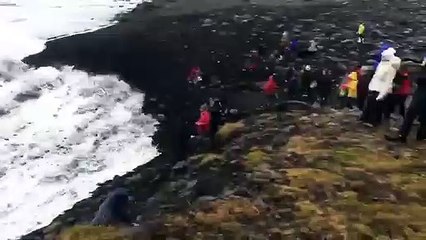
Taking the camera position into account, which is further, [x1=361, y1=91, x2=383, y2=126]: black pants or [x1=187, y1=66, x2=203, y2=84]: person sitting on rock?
[x1=187, y1=66, x2=203, y2=84]: person sitting on rock

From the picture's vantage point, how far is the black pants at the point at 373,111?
1725 centimetres

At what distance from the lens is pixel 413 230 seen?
12.2 meters

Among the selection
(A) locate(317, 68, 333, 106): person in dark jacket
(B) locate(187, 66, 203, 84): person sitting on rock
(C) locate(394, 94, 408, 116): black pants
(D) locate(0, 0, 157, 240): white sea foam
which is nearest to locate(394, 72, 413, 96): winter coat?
(C) locate(394, 94, 408, 116): black pants

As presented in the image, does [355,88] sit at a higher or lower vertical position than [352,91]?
higher

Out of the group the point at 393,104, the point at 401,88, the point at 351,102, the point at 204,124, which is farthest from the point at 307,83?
the point at 401,88

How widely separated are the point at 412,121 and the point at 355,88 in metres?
6.29

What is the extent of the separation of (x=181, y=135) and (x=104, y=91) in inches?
305

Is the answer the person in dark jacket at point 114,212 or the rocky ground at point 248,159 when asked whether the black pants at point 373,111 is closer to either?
the rocky ground at point 248,159

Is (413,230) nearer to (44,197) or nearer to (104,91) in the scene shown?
(44,197)

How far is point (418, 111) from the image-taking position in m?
15.8

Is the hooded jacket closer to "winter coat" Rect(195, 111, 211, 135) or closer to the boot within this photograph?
the boot

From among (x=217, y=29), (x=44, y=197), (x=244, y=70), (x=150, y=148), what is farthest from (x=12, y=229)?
(x=217, y=29)

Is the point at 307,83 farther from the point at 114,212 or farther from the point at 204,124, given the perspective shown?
the point at 114,212

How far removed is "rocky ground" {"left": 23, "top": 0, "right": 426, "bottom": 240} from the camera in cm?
1319
